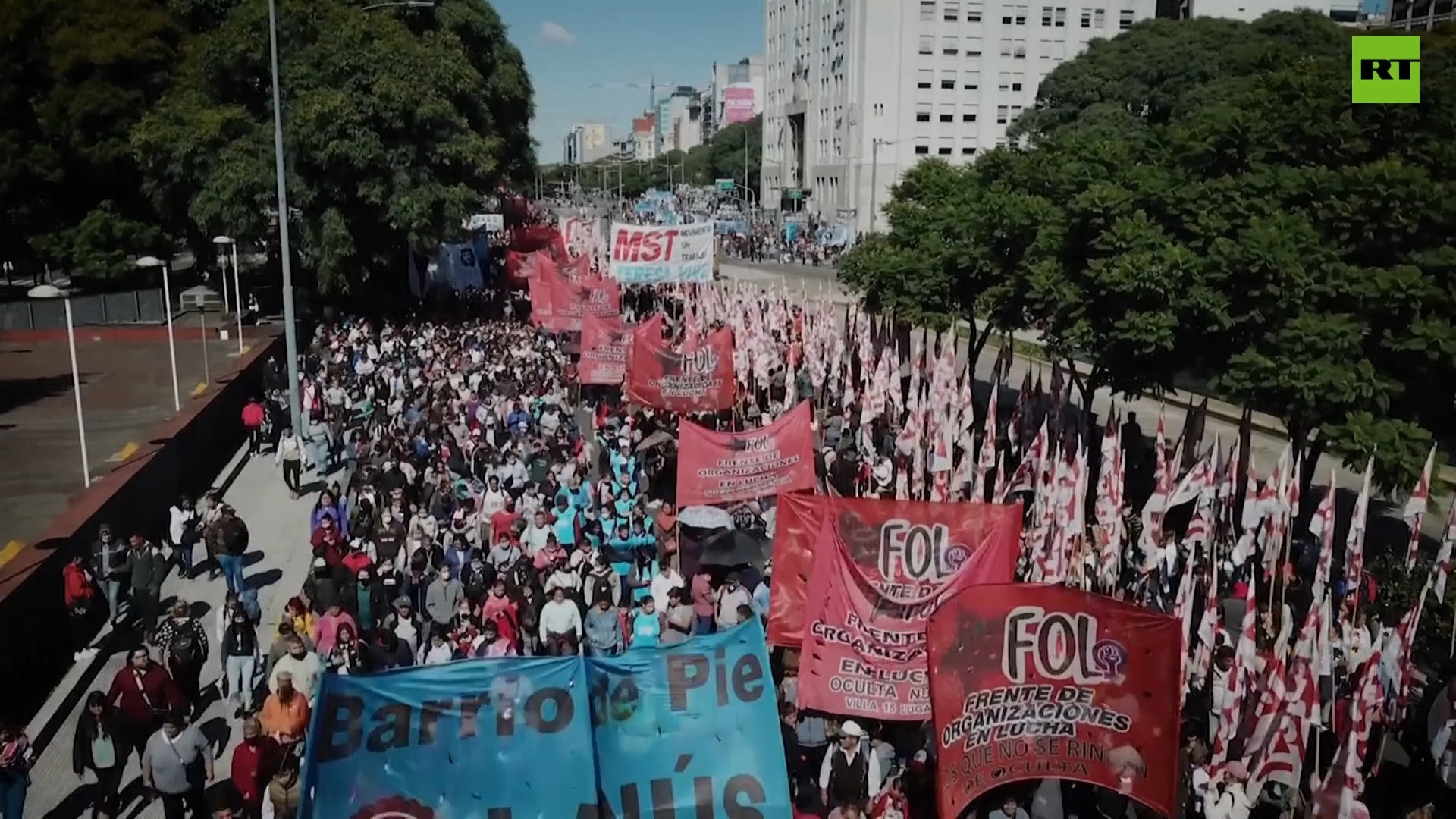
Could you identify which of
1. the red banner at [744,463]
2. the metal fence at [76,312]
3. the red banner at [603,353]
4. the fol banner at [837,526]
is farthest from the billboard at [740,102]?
the fol banner at [837,526]

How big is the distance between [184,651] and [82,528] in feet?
12.6

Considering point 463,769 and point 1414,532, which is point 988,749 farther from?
point 1414,532

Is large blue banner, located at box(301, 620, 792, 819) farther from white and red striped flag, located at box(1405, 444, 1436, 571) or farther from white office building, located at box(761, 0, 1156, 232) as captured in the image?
white office building, located at box(761, 0, 1156, 232)

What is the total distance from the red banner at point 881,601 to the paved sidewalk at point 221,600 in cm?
509

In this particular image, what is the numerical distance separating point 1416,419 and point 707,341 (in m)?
10.5

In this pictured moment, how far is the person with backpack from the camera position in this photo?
9.78 meters

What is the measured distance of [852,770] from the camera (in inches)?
333

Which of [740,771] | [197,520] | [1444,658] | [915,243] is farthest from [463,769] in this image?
[915,243]

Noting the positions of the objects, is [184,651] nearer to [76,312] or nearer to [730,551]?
[730,551]

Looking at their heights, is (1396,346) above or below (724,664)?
above

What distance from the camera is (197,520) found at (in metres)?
15.4

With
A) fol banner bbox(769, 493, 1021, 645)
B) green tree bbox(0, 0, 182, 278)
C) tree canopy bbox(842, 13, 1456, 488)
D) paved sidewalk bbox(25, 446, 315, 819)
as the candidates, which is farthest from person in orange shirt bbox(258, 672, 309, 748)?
green tree bbox(0, 0, 182, 278)

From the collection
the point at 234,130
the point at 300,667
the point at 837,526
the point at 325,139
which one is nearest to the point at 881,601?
the point at 837,526

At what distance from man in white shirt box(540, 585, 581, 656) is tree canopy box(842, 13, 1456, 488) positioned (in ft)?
29.8
